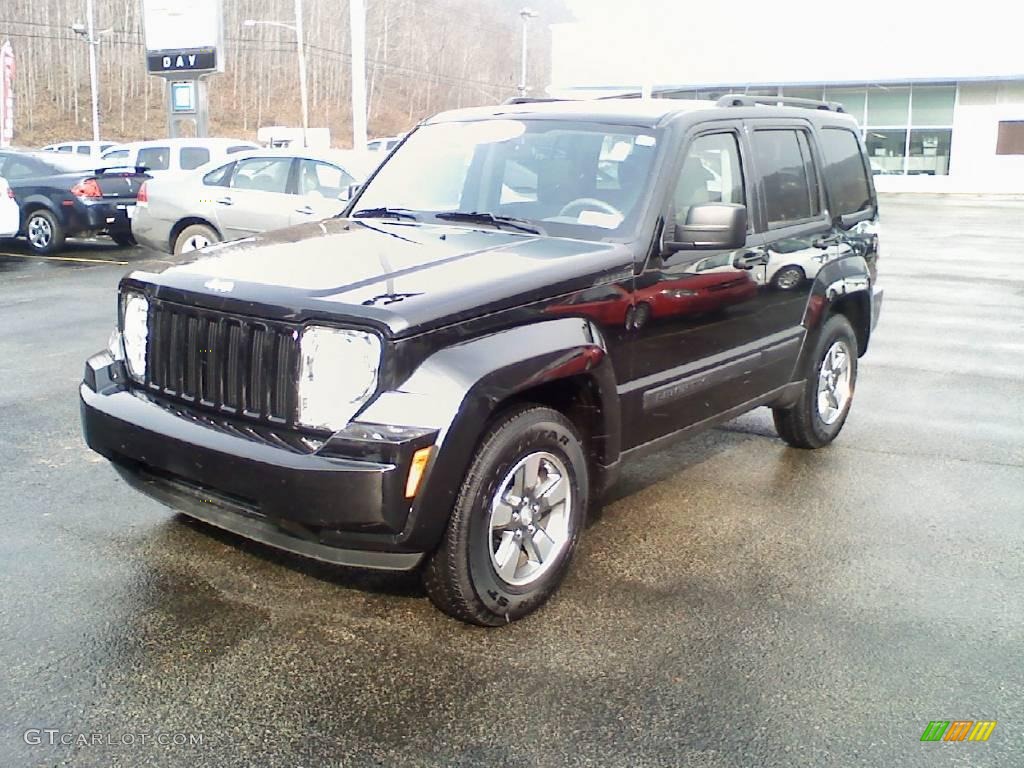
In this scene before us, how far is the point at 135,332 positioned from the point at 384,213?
147cm

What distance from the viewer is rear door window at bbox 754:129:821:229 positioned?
5.28m

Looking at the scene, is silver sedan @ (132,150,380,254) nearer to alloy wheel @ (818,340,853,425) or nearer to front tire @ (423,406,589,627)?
alloy wheel @ (818,340,853,425)

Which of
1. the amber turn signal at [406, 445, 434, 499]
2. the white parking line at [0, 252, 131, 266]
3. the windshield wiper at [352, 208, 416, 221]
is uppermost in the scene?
the windshield wiper at [352, 208, 416, 221]

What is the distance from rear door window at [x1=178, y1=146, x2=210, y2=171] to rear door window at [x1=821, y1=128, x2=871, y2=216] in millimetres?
13525

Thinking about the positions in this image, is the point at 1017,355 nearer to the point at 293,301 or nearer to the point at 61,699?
the point at 293,301

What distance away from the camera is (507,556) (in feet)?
12.5

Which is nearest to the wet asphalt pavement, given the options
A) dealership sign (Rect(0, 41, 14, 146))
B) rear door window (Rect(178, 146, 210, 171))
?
rear door window (Rect(178, 146, 210, 171))

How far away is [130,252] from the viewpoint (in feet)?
54.9

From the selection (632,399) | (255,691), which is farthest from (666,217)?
(255,691)

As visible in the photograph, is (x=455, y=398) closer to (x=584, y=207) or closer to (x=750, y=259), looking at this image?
(x=584, y=207)

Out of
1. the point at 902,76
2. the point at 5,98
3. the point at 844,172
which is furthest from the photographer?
the point at 902,76

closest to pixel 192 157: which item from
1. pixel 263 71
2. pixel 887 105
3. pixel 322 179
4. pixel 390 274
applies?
pixel 322 179

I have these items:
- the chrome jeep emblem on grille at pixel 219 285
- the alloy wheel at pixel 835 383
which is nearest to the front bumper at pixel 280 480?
the chrome jeep emblem on grille at pixel 219 285

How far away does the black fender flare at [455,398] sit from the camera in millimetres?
3359
